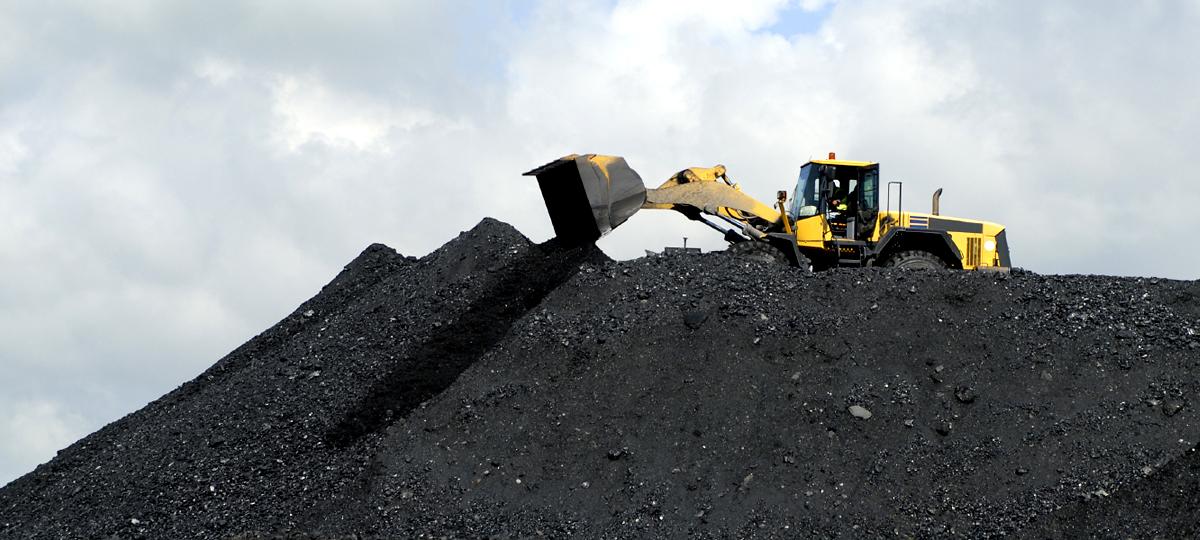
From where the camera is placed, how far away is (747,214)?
58.4 feet

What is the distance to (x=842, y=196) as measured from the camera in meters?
18.0

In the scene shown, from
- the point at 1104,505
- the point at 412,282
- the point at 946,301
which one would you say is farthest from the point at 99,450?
the point at 1104,505

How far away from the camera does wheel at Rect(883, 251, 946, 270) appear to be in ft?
58.8

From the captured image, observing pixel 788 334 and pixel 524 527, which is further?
pixel 788 334

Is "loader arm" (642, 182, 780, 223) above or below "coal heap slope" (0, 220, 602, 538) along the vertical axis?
above

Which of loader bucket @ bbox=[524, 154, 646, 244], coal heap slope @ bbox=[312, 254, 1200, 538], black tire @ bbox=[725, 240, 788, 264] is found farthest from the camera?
black tire @ bbox=[725, 240, 788, 264]

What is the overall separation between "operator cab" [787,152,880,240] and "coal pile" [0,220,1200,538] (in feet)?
8.16

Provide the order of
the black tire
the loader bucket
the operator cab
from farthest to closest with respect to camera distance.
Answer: the operator cab < the black tire < the loader bucket

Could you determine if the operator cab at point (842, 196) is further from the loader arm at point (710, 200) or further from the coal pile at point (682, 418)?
the coal pile at point (682, 418)

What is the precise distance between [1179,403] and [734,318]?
459 cm

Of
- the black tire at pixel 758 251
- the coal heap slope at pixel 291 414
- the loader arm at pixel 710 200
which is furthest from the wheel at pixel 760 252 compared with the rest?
the coal heap slope at pixel 291 414

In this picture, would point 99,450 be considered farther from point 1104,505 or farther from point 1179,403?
point 1179,403

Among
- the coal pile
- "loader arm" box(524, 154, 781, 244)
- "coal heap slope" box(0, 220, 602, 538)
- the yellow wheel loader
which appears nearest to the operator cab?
the yellow wheel loader

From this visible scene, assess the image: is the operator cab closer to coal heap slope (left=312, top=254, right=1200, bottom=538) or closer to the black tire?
the black tire
